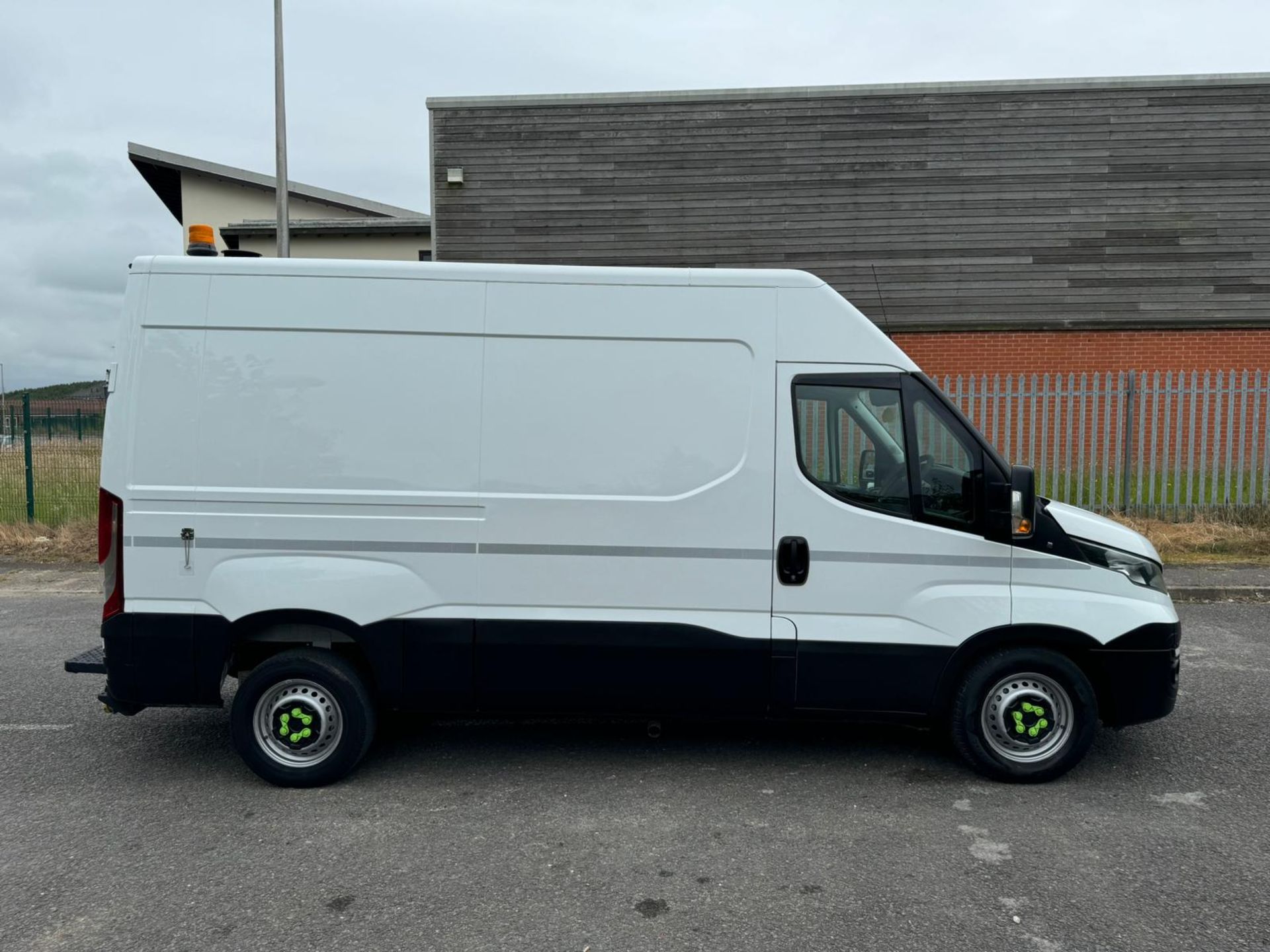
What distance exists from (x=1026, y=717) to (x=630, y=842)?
1947mm

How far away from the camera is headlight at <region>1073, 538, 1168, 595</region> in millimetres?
4188

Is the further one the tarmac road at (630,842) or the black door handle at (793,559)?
the black door handle at (793,559)

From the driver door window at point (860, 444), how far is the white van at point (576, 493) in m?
0.01

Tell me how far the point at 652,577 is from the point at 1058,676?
192 centimetres

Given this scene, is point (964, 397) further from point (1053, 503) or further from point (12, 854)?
point (12, 854)

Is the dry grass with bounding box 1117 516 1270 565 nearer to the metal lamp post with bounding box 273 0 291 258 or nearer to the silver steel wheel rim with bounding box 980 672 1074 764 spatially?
the silver steel wheel rim with bounding box 980 672 1074 764

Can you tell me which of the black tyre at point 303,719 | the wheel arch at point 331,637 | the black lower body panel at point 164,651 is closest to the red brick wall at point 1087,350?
the wheel arch at point 331,637

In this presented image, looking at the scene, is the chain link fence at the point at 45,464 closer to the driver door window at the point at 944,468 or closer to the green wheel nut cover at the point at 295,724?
the green wheel nut cover at the point at 295,724

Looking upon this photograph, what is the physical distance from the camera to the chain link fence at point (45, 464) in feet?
37.6

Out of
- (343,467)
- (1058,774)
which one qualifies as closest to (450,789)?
(343,467)

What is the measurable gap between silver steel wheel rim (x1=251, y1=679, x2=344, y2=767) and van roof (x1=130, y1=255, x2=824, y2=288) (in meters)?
1.91

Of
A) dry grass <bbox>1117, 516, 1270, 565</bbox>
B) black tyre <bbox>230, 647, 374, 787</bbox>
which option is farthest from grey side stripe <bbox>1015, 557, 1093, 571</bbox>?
dry grass <bbox>1117, 516, 1270, 565</bbox>

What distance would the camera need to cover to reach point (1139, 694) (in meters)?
4.21

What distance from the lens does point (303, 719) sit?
13.9ft
